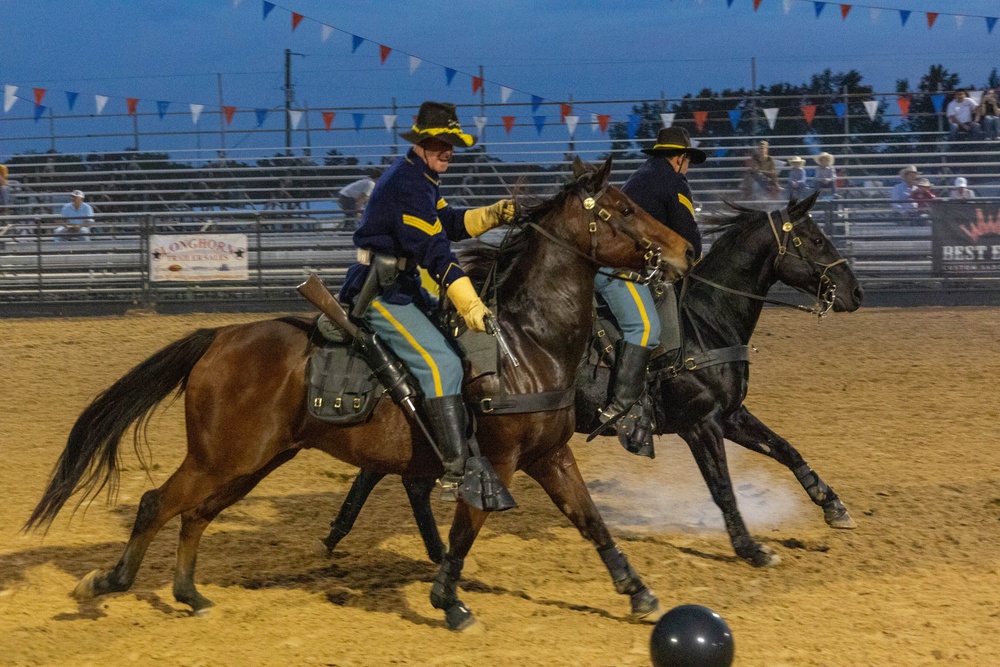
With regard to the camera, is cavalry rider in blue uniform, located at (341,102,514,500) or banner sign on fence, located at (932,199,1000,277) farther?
banner sign on fence, located at (932,199,1000,277)

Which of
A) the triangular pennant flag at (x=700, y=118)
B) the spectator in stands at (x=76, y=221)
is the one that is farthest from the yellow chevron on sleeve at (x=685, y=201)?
the triangular pennant flag at (x=700, y=118)

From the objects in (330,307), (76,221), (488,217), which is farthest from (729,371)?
(76,221)

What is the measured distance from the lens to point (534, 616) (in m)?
4.95

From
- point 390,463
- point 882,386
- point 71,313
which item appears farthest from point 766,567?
point 71,313

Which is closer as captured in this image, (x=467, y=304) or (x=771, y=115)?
(x=467, y=304)

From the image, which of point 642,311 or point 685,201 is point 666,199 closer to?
point 685,201

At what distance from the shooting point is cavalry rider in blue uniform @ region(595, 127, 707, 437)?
18.1 ft

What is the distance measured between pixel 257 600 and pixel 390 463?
0.97 metres

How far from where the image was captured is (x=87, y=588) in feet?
16.4

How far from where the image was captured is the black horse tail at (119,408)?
507 cm

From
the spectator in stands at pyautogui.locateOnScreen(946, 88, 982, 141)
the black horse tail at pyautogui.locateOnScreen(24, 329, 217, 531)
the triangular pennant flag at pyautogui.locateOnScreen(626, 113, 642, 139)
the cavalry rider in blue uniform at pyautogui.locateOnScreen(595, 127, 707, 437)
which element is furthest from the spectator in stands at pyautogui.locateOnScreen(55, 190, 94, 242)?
the spectator in stands at pyautogui.locateOnScreen(946, 88, 982, 141)

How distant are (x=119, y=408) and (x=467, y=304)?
1.84m

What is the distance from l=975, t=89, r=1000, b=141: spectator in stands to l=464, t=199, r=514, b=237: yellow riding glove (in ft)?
58.0

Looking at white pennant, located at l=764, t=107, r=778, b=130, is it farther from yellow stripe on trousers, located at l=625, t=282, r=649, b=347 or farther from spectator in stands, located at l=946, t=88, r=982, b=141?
yellow stripe on trousers, located at l=625, t=282, r=649, b=347
